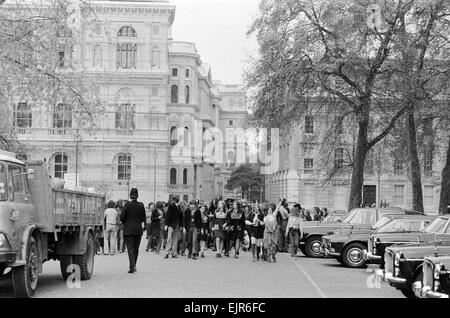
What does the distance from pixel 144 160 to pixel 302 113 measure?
158 feet

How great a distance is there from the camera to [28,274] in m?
14.0

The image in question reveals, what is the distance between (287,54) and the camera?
34000 millimetres

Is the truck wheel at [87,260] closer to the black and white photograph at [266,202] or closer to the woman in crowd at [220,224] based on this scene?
the black and white photograph at [266,202]

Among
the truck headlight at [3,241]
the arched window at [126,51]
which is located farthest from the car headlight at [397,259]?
the arched window at [126,51]

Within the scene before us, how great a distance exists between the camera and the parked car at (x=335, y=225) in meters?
26.9

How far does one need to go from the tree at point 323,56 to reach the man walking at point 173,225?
8.61m

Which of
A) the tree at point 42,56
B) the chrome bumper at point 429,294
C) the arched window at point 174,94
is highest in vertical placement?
the arched window at point 174,94

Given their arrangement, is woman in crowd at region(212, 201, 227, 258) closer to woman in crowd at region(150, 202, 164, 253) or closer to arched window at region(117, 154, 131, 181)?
woman in crowd at region(150, 202, 164, 253)

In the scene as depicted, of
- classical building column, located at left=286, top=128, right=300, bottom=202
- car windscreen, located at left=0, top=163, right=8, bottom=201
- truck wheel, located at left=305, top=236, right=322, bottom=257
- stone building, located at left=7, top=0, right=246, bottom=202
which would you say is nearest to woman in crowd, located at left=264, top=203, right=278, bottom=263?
truck wheel, located at left=305, top=236, right=322, bottom=257

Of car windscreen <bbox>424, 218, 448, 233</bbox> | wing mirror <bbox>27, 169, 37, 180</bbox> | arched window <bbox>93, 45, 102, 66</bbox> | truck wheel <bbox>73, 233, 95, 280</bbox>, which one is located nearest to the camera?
wing mirror <bbox>27, 169, 37, 180</bbox>

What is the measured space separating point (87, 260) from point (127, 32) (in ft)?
216

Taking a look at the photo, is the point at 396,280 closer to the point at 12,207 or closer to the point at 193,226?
the point at 12,207

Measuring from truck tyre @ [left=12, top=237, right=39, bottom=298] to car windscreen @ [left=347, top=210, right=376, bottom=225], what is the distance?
14.7 meters

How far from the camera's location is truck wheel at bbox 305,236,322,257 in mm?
28625
